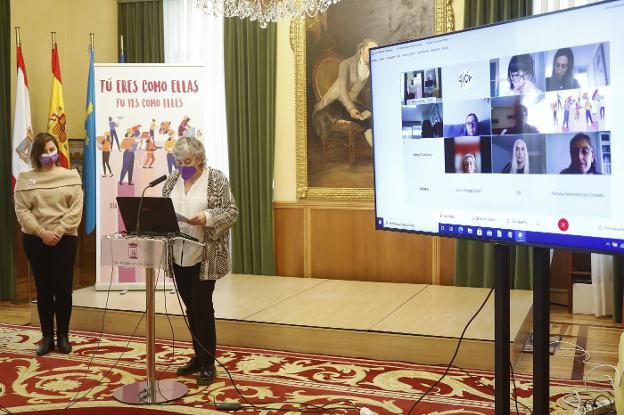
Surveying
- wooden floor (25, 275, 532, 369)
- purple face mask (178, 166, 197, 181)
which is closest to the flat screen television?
purple face mask (178, 166, 197, 181)

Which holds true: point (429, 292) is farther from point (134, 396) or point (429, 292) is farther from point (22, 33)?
point (22, 33)

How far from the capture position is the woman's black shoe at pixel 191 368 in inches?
183

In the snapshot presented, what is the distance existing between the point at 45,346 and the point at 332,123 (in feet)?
11.7

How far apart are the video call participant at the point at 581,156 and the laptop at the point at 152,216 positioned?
7.56 feet

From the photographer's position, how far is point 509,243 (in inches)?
91.5

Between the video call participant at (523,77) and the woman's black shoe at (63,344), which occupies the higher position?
the video call participant at (523,77)

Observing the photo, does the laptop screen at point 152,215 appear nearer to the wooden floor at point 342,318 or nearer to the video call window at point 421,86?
the wooden floor at point 342,318

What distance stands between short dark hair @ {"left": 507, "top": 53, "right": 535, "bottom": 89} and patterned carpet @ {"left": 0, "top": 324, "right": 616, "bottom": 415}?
7.16ft

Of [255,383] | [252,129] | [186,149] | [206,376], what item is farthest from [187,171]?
[252,129]

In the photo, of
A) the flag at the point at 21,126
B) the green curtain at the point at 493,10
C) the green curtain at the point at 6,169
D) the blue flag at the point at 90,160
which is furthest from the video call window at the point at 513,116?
the green curtain at the point at 6,169

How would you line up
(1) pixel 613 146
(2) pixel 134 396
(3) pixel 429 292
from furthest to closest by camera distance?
(3) pixel 429 292
(2) pixel 134 396
(1) pixel 613 146

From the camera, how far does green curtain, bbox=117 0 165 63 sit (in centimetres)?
806

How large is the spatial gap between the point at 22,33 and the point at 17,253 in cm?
224

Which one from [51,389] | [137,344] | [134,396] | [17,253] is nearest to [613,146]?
[134,396]
